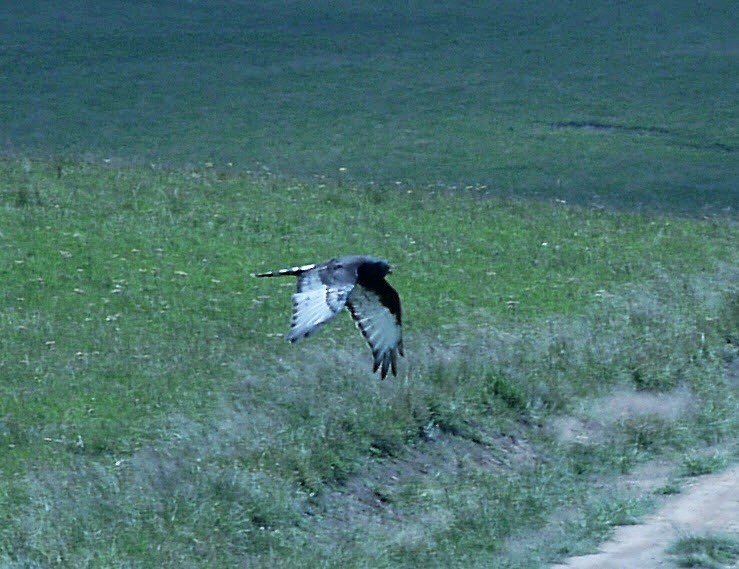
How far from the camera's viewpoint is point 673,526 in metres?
10.1

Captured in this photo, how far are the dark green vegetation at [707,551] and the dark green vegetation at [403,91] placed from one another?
14.1m

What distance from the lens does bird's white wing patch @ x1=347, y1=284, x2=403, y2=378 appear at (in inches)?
345

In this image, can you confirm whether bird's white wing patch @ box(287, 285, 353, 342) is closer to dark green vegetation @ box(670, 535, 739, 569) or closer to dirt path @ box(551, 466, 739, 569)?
dirt path @ box(551, 466, 739, 569)

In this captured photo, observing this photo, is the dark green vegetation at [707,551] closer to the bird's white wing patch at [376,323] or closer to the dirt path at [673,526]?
the dirt path at [673,526]

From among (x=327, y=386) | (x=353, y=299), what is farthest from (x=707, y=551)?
(x=327, y=386)

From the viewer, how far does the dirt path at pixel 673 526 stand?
9.48 m

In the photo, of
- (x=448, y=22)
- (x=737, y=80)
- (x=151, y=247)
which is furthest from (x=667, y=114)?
(x=151, y=247)

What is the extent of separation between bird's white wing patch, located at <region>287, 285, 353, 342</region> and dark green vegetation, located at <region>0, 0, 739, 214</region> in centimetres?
1611

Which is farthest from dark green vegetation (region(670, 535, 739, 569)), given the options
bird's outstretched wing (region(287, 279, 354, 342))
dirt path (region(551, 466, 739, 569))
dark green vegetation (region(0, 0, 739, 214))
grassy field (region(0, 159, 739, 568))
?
dark green vegetation (region(0, 0, 739, 214))

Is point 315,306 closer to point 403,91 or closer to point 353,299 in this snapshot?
point 353,299

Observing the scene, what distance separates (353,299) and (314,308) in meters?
1.29

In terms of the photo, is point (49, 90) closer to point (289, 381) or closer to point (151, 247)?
point (151, 247)

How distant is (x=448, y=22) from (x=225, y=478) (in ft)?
103

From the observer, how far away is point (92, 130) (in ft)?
101
